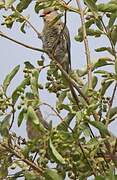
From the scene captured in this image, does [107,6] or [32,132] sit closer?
[107,6]

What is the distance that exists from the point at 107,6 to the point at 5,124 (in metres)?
0.58

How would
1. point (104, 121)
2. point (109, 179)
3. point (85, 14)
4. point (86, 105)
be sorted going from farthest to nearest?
1. point (85, 14)
2. point (104, 121)
3. point (86, 105)
4. point (109, 179)

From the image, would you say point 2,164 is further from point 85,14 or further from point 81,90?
point 85,14

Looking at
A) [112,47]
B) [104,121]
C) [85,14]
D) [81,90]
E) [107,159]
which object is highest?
[85,14]

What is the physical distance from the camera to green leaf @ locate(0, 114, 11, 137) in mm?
1765

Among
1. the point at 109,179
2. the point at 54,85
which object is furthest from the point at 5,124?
the point at 109,179

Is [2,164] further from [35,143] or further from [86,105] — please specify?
[86,105]

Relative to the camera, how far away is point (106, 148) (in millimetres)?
1771

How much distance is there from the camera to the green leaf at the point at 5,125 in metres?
1.76

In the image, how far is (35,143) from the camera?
1753 millimetres

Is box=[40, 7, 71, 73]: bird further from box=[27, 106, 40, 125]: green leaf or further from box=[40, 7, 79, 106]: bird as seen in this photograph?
box=[27, 106, 40, 125]: green leaf

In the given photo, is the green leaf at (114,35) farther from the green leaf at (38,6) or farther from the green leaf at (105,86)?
the green leaf at (38,6)

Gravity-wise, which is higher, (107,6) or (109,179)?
(107,6)

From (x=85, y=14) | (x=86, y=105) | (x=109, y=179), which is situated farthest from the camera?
(x=85, y=14)
